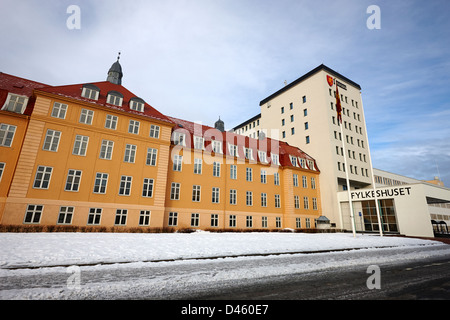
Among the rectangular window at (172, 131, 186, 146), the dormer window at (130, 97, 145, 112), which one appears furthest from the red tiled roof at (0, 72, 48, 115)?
the rectangular window at (172, 131, 186, 146)

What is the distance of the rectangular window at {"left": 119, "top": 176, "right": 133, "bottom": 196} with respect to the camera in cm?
2359

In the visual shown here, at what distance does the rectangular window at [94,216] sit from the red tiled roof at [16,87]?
11.7 m

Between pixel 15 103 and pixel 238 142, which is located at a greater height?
pixel 238 142

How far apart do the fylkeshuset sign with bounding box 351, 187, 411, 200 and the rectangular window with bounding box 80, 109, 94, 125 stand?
36.4 meters

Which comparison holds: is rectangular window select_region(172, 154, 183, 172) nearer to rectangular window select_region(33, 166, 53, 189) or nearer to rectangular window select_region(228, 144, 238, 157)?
rectangular window select_region(228, 144, 238, 157)

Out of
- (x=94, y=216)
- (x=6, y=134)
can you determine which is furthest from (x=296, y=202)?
(x=6, y=134)

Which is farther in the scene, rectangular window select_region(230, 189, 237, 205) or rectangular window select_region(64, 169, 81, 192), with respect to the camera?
rectangular window select_region(230, 189, 237, 205)

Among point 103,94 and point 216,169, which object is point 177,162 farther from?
point 103,94

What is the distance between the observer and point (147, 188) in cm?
2491

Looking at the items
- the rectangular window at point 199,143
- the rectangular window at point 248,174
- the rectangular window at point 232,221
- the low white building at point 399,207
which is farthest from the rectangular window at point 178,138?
the low white building at point 399,207

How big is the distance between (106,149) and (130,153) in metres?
2.47

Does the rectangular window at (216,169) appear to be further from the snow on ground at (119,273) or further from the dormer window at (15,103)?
the dormer window at (15,103)

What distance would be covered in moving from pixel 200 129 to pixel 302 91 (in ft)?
88.2

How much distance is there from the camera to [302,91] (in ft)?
154
